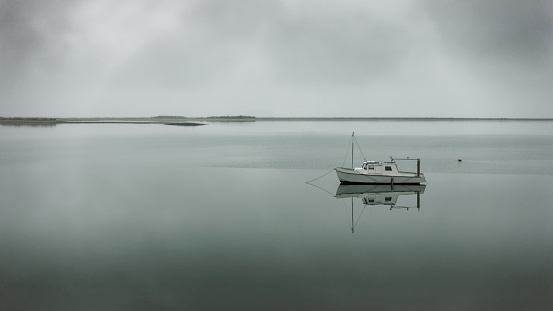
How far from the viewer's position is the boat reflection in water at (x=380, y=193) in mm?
30359

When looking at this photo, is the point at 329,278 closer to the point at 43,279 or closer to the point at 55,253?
the point at 43,279

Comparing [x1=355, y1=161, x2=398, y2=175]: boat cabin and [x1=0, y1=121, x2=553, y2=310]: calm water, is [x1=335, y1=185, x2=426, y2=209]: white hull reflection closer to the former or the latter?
[x1=0, y1=121, x2=553, y2=310]: calm water

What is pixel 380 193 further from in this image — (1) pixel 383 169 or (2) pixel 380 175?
(1) pixel 383 169

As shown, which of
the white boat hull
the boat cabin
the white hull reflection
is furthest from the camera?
the boat cabin

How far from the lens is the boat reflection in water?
30.4m

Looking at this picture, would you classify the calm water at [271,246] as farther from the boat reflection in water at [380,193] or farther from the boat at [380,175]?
the boat at [380,175]

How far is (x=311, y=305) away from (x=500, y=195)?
73.8ft

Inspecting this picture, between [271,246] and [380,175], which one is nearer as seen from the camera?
[271,246]

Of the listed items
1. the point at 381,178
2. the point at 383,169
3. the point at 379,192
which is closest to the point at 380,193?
the point at 379,192

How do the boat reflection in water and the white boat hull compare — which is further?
the white boat hull

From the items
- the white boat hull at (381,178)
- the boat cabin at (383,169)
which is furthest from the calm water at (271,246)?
the boat cabin at (383,169)

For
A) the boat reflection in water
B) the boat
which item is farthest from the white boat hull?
the boat reflection in water

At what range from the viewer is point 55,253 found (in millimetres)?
18531

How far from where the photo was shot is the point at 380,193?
33750 mm
